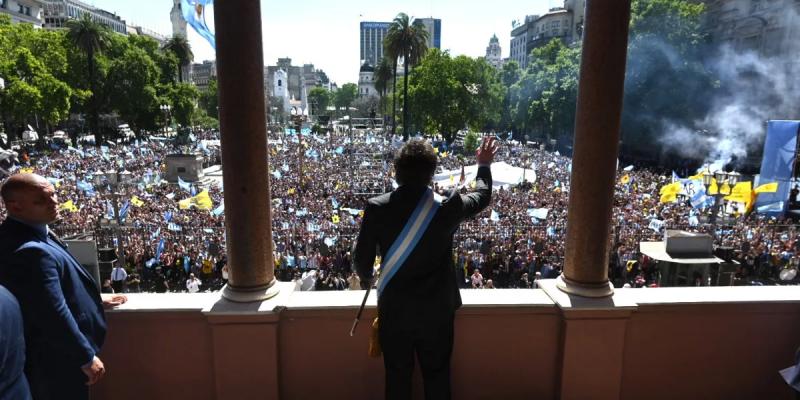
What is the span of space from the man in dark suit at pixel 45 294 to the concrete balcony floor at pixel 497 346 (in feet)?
2.32

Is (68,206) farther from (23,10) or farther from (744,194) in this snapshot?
(23,10)

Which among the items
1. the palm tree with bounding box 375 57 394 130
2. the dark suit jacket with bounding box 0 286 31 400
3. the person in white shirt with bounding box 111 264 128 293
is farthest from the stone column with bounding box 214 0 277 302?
the palm tree with bounding box 375 57 394 130

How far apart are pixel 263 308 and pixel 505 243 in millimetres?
11921

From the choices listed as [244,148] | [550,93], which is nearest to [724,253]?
[244,148]

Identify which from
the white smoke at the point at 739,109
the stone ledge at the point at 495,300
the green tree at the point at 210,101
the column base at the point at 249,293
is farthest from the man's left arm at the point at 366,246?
the green tree at the point at 210,101

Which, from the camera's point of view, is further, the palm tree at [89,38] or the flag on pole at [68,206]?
the palm tree at [89,38]

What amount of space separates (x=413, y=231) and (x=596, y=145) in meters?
1.58

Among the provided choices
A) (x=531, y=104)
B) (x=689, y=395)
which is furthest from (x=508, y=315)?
(x=531, y=104)

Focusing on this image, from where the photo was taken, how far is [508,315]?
3350 mm

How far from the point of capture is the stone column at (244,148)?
3221mm

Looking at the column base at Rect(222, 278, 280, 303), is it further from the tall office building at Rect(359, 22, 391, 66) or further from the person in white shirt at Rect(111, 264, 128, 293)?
the tall office building at Rect(359, 22, 391, 66)

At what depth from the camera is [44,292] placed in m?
2.27

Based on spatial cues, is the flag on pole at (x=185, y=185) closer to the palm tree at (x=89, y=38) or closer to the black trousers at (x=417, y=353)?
the black trousers at (x=417, y=353)

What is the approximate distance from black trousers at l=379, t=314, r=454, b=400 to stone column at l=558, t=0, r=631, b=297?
1207mm
